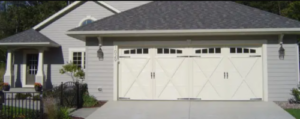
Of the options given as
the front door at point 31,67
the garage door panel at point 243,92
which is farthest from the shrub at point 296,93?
the front door at point 31,67

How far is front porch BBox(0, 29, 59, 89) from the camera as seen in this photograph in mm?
18084

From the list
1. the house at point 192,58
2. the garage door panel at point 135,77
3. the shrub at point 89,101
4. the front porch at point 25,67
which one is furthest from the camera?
the front porch at point 25,67

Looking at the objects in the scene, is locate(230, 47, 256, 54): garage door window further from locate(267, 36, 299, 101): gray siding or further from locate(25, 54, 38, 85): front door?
locate(25, 54, 38, 85): front door

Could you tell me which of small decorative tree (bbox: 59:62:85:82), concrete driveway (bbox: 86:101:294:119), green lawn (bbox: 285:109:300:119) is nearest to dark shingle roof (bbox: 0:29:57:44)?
small decorative tree (bbox: 59:62:85:82)

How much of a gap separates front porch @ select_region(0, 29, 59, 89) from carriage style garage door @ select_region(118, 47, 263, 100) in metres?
7.21

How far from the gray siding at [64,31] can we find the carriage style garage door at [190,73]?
7270mm

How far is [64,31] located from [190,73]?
9.89m

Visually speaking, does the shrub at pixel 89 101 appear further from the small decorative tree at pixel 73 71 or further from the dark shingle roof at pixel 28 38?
the dark shingle roof at pixel 28 38

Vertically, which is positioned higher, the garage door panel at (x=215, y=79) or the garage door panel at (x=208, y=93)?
the garage door panel at (x=215, y=79)

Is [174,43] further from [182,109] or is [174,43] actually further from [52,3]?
[52,3]

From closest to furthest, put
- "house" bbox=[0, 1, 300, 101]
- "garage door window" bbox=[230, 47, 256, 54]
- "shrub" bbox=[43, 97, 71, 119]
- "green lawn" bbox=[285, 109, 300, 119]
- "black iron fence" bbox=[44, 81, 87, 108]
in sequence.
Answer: "shrub" bbox=[43, 97, 71, 119] < "green lawn" bbox=[285, 109, 300, 119] < "black iron fence" bbox=[44, 81, 87, 108] < "house" bbox=[0, 1, 300, 101] < "garage door window" bbox=[230, 47, 256, 54]

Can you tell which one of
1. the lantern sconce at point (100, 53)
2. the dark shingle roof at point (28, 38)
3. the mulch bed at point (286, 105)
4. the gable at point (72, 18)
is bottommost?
the mulch bed at point (286, 105)

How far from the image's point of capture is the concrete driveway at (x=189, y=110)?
9875 mm

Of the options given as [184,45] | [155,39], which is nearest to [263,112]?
[184,45]
